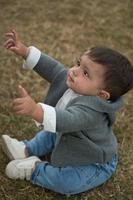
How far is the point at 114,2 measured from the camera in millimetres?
3730

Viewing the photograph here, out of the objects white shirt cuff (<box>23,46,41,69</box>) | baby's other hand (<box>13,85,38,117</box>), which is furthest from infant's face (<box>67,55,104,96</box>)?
baby's other hand (<box>13,85,38,117</box>)

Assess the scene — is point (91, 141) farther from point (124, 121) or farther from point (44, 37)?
point (44, 37)

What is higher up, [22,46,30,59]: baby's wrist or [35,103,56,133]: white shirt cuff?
[22,46,30,59]: baby's wrist

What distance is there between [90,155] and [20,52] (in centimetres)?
53

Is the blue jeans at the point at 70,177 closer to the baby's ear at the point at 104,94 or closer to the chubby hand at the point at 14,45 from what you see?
the baby's ear at the point at 104,94

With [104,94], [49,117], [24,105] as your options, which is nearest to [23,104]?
[24,105]

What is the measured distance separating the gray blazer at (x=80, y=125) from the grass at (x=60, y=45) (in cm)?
20

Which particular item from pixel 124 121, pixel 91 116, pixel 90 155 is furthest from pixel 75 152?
pixel 124 121

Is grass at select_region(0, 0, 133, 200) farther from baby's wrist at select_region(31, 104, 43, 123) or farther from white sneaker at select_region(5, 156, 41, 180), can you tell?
baby's wrist at select_region(31, 104, 43, 123)

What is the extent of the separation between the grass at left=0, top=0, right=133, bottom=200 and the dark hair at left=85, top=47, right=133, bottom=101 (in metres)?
0.57

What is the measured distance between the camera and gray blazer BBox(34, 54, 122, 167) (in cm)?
169

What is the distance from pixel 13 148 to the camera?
6.86ft

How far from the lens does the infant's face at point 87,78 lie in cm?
175

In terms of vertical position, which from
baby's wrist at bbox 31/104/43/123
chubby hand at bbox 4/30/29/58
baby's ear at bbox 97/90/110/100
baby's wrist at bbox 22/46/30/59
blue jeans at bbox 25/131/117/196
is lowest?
blue jeans at bbox 25/131/117/196
